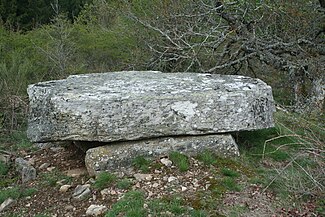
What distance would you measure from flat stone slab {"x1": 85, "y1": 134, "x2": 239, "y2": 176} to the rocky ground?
0.34ft

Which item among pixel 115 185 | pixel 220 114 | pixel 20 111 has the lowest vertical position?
pixel 20 111

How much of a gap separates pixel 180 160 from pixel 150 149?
34cm

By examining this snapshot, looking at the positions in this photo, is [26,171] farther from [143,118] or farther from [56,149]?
[143,118]

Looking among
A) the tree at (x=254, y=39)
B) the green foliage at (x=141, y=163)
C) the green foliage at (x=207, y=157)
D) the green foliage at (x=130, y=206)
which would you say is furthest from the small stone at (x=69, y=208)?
the tree at (x=254, y=39)

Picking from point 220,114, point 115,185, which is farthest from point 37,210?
point 220,114

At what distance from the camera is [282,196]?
4.02m

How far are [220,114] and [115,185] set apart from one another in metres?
1.32

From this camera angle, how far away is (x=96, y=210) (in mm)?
3900

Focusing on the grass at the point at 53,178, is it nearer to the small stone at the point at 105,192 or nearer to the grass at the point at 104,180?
the grass at the point at 104,180

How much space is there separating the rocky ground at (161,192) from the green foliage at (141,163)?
26 mm

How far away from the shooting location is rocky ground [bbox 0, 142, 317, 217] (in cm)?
384

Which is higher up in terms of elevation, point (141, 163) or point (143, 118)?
point (143, 118)

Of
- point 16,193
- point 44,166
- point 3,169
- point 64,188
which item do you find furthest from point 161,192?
point 3,169

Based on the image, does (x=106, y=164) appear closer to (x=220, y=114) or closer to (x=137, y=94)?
(x=137, y=94)
